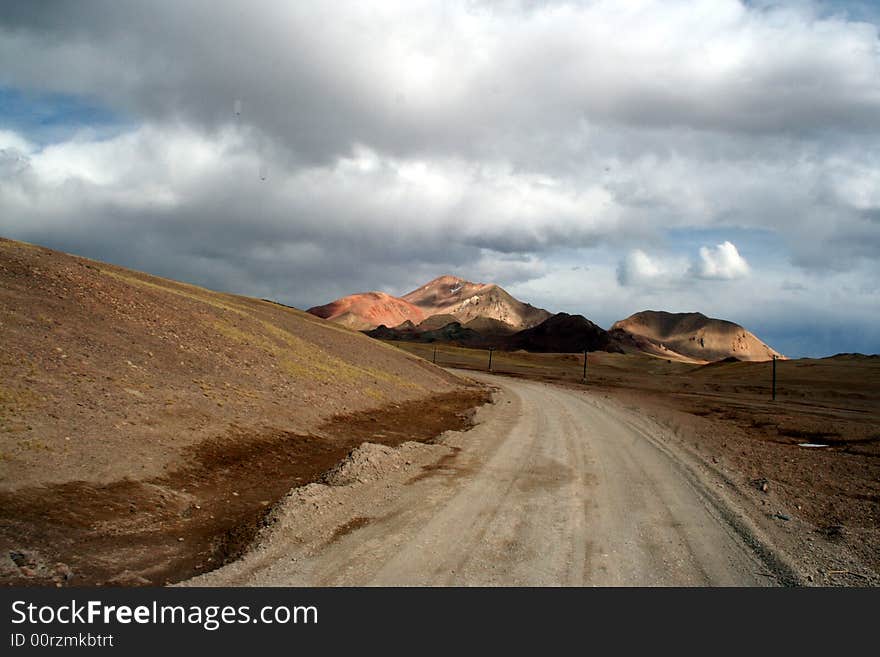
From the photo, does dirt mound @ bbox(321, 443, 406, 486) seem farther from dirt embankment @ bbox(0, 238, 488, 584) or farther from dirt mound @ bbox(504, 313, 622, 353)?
dirt mound @ bbox(504, 313, 622, 353)

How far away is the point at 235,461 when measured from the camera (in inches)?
551

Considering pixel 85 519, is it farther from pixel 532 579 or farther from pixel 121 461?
pixel 532 579

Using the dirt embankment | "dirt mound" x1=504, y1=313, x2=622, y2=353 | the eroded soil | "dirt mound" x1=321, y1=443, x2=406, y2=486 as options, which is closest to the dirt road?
"dirt mound" x1=321, y1=443, x2=406, y2=486

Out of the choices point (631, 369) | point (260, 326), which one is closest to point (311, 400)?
point (260, 326)

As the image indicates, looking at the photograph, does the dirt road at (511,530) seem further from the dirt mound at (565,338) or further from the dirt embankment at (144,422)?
the dirt mound at (565,338)

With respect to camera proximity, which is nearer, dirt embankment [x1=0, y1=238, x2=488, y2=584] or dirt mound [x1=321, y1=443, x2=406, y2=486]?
dirt embankment [x1=0, y1=238, x2=488, y2=584]

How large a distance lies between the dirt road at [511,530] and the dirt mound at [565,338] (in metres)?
157

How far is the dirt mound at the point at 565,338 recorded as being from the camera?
169375 mm

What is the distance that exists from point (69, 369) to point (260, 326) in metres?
17.4

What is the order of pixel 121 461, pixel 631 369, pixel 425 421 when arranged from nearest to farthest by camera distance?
1. pixel 121 461
2. pixel 425 421
3. pixel 631 369

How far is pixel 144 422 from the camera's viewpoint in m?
14.1

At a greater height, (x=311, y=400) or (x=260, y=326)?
(x=260, y=326)

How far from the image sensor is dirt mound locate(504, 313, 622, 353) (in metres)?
169

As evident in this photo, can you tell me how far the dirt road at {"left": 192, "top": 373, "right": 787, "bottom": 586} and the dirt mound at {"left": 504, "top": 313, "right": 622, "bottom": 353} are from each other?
157m
